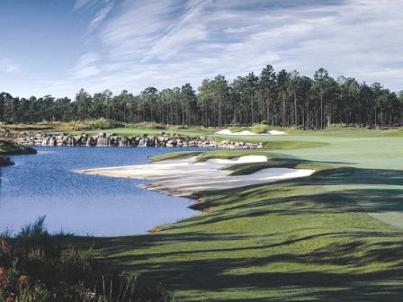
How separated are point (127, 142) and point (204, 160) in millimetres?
71039

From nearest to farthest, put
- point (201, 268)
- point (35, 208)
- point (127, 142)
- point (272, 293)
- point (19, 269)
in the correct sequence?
point (19, 269)
point (272, 293)
point (201, 268)
point (35, 208)
point (127, 142)

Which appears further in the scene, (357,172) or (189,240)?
(357,172)

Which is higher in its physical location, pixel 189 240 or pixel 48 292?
pixel 48 292

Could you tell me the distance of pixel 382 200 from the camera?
2508cm

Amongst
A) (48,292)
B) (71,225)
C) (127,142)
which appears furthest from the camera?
(127,142)

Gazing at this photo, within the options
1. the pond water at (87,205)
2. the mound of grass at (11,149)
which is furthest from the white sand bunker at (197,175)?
the mound of grass at (11,149)

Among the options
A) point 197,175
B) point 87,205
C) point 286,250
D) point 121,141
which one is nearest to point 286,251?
point 286,250

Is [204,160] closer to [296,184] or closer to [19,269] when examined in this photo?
[296,184]

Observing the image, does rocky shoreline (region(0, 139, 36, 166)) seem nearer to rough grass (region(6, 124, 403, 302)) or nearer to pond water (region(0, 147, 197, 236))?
pond water (region(0, 147, 197, 236))

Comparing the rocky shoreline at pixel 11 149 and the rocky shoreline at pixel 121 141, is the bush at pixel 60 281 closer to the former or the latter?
the rocky shoreline at pixel 11 149

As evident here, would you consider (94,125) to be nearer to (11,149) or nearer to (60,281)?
(11,149)

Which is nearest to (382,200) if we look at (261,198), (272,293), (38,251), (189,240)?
(261,198)

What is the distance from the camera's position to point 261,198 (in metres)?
31.0

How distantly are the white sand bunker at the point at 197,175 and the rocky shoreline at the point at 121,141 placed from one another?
172 ft
